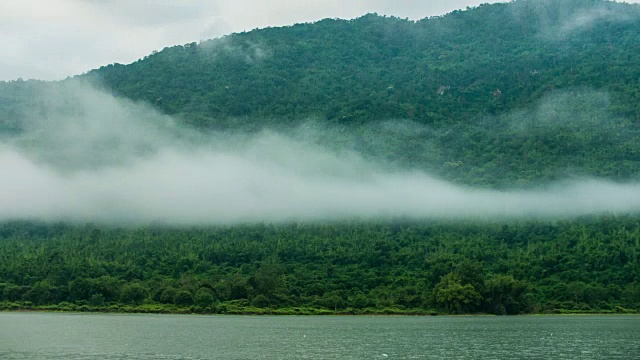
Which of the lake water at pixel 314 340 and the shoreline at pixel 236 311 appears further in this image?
the shoreline at pixel 236 311

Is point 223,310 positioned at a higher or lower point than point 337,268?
lower

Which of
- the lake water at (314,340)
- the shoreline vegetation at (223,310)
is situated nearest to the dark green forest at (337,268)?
the shoreline vegetation at (223,310)

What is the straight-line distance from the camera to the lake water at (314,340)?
60000 mm

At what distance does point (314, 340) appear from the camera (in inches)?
2867

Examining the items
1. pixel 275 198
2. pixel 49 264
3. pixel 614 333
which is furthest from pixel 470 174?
pixel 614 333

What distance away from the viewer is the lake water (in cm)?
6000

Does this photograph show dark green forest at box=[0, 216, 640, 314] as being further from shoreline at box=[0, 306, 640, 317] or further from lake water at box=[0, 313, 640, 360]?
lake water at box=[0, 313, 640, 360]

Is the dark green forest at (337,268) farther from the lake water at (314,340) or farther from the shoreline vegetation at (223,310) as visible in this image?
the lake water at (314,340)

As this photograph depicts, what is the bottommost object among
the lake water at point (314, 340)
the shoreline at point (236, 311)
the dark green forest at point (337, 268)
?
the shoreline at point (236, 311)

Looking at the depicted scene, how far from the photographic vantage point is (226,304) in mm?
126438

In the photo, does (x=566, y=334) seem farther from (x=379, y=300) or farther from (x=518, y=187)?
(x=518, y=187)

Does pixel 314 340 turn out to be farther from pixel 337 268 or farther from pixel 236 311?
pixel 337 268

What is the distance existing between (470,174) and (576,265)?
64.0 metres

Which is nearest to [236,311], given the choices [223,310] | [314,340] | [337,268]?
[223,310]
